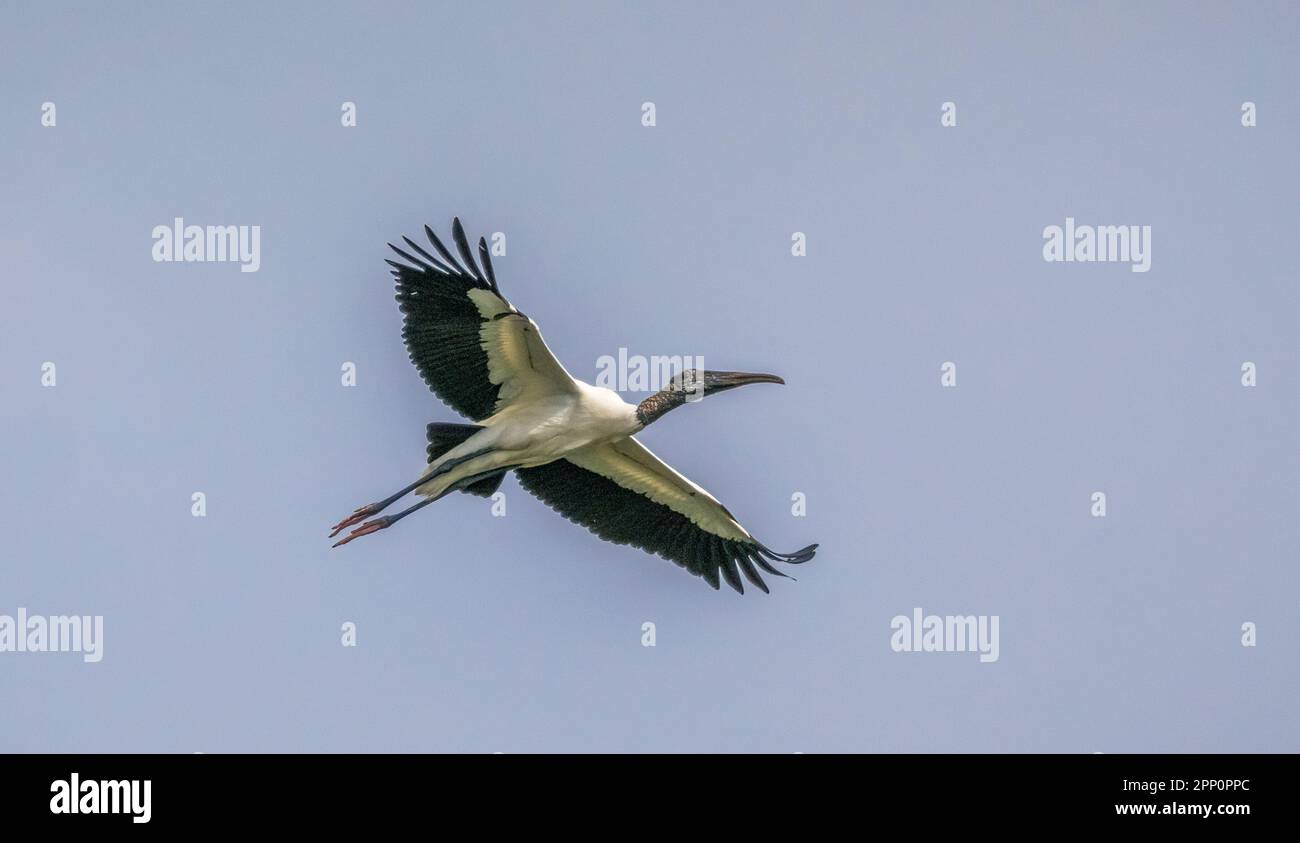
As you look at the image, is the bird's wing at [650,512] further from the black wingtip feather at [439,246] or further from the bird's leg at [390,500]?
the black wingtip feather at [439,246]

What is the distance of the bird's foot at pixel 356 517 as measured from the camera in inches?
535

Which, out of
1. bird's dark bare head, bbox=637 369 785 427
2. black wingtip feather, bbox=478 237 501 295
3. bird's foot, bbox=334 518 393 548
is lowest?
bird's foot, bbox=334 518 393 548

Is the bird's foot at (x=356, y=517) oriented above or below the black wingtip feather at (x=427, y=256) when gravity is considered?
below

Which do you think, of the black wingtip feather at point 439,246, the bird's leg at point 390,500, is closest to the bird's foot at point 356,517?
the bird's leg at point 390,500

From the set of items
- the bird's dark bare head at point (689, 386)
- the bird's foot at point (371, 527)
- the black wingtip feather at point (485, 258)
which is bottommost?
the bird's foot at point (371, 527)

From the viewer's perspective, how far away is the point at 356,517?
13.6 meters

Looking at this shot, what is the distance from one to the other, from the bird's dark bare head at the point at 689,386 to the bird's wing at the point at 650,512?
0.83m

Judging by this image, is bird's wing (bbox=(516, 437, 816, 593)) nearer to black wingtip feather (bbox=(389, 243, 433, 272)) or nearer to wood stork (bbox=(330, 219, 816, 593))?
wood stork (bbox=(330, 219, 816, 593))

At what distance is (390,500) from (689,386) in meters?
2.45

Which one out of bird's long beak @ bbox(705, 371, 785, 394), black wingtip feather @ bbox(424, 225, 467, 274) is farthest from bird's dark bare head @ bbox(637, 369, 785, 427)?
black wingtip feather @ bbox(424, 225, 467, 274)

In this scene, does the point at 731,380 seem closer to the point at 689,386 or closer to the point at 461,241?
the point at 689,386

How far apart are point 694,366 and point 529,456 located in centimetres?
160

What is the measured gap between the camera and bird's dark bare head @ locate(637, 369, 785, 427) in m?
13.5

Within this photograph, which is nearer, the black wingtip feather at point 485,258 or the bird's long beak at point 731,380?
the black wingtip feather at point 485,258
